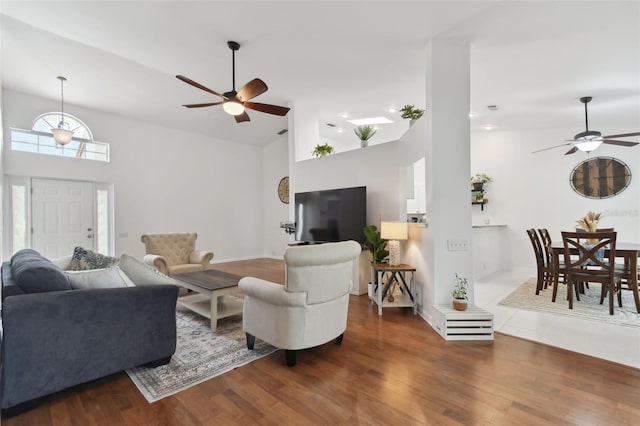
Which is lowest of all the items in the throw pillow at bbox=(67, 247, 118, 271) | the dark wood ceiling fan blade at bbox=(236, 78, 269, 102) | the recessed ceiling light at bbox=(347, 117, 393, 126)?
the throw pillow at bbox=(67, 247, 118, 271)

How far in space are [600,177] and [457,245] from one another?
4858 millimetres

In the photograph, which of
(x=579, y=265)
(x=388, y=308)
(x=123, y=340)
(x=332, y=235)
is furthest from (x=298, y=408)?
(x=579, y=265)

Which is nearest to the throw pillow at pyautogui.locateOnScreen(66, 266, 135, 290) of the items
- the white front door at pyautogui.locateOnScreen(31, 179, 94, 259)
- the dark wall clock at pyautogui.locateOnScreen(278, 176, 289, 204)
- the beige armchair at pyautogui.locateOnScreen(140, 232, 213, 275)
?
the beige armchair at pyautogui.locateOnScreen(140, 232, 213, 275)

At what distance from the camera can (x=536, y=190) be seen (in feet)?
20.8

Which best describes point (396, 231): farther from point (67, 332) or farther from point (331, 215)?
point (67, 332)

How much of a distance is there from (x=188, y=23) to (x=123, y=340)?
3.28 m

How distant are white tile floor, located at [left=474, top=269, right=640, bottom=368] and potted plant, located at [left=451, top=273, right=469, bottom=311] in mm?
527

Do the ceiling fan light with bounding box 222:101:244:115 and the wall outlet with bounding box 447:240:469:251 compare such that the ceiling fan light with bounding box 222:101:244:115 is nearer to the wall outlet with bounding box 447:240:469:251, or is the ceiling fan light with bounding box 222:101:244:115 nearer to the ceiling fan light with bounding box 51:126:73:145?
the wall outlet with bounding box 447:240:469:251

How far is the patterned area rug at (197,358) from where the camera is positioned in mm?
2168

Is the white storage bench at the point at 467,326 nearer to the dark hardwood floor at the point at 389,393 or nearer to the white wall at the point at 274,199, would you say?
the dark hardwood floor at the point at 389,393

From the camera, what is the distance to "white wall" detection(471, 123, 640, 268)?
222 inches

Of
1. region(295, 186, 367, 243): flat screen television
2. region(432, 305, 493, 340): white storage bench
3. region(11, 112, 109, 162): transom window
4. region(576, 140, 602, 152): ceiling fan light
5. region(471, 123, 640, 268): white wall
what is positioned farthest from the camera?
region(471, 123, 640, 268): white wall

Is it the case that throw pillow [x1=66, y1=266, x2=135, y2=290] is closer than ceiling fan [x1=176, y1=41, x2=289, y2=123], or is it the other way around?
throw pillow [x1=66, y1=266, x2=135, y2=290]

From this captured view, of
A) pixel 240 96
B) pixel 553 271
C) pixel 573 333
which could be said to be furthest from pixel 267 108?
pixel 553 271
